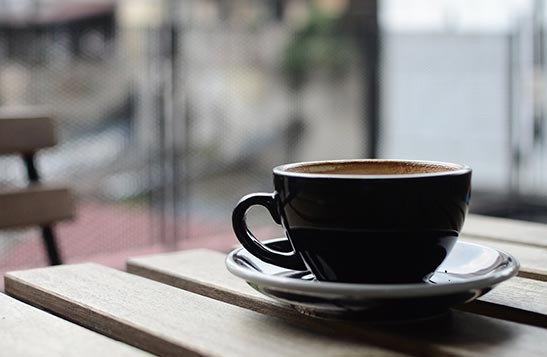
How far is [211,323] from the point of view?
61 cm

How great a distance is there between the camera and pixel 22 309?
669 mm

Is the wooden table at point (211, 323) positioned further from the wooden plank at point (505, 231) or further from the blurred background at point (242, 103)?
the blurred background at point (242, 103)

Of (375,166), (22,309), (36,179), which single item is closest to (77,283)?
(22,309)

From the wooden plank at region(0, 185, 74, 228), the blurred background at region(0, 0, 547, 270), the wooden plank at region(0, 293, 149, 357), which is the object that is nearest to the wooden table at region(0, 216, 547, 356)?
the wooden plank at region(0, 293, 149, 357)

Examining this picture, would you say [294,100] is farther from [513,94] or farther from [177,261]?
[177,261]

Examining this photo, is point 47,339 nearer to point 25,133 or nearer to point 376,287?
point 376,287

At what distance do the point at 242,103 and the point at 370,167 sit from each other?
2.74 meters

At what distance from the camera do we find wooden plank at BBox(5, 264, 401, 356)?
1.82 feet

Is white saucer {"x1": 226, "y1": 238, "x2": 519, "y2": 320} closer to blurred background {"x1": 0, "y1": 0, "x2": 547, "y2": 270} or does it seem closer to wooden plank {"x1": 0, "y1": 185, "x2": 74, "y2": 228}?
wooden plank {"x1": 0, "y1": 185, "x2": 74, "y2": 228}

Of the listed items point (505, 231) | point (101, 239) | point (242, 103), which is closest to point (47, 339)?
point (505, 231)

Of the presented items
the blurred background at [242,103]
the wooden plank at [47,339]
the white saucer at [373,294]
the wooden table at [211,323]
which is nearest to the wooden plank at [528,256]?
the wooden table at [211,323]

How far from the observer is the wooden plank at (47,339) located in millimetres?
555

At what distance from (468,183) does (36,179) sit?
0.89 m

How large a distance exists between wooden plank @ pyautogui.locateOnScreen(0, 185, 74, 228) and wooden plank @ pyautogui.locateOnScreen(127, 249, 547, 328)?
438 millimetres
